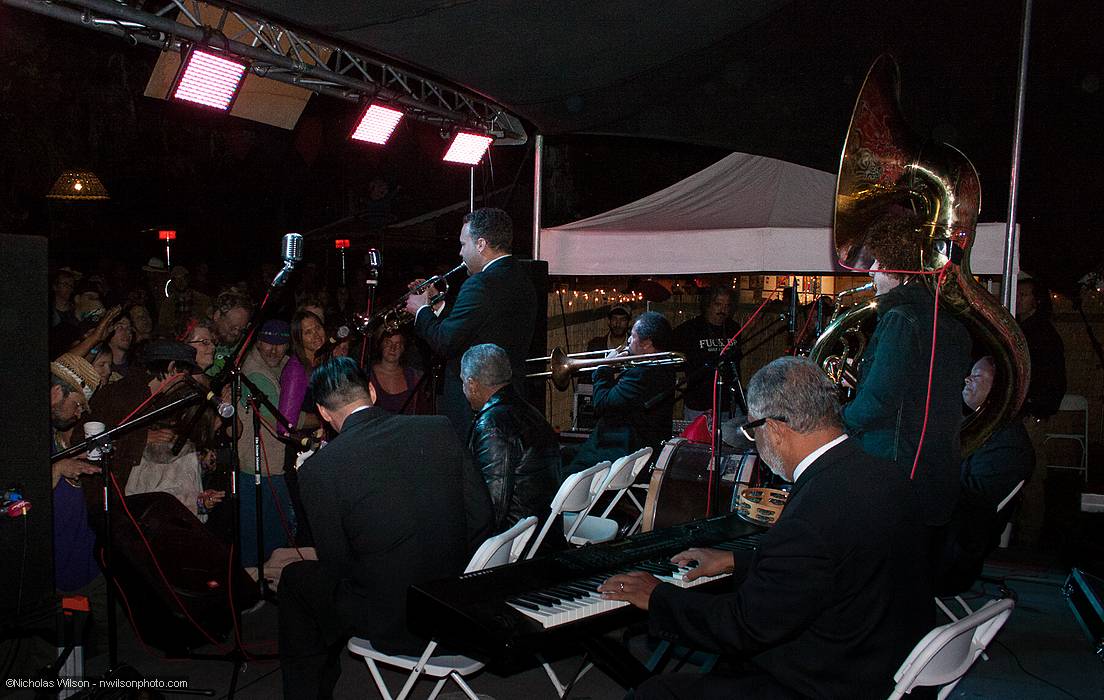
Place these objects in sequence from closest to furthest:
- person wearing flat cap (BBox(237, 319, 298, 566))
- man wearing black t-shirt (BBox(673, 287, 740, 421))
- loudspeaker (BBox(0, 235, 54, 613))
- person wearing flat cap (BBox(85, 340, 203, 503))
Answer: loudspeaker (BBox(0, 235, 54, 613))
person wearing flat cap (BBox(85, 340, 203, 503))
person wearing flat cap (BBox(237, 319, 298, 566))
man wearing black t-shirt (BBox(673, 287, 740, 421))

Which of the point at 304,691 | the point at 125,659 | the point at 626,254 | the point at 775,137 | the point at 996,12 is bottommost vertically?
the point at 125,659

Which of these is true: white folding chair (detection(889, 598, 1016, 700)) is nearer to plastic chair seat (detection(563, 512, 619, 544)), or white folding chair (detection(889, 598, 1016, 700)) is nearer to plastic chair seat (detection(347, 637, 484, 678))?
plastic chair seat (detection(347, 637, 484, 678))

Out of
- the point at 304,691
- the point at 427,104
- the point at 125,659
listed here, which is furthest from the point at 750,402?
the point at 427,104

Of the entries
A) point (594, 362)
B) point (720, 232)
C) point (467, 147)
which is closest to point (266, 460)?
point (594, 362)

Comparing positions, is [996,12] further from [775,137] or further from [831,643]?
[831,643]

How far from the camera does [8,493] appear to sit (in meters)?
2.75

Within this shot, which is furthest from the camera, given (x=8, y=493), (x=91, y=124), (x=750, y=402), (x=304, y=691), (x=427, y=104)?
(x=91, y=124)

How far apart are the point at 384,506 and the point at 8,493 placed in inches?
47.0

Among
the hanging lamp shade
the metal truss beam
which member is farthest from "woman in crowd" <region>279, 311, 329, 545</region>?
the hanging lamp shade

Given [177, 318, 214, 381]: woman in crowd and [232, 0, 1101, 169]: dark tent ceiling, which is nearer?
[232, 0, 1101, 169]: dark tent ceiling

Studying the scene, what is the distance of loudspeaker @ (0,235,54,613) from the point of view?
2770 millimetres

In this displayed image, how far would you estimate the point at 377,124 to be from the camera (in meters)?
6.16

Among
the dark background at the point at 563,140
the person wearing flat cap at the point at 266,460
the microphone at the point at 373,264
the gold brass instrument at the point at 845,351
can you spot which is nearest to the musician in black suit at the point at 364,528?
the microphone at the point at 373,264

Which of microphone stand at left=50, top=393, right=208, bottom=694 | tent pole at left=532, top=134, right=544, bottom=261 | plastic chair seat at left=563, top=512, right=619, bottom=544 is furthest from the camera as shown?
tent pole at left=532, top=134, right=544, bottom=261
